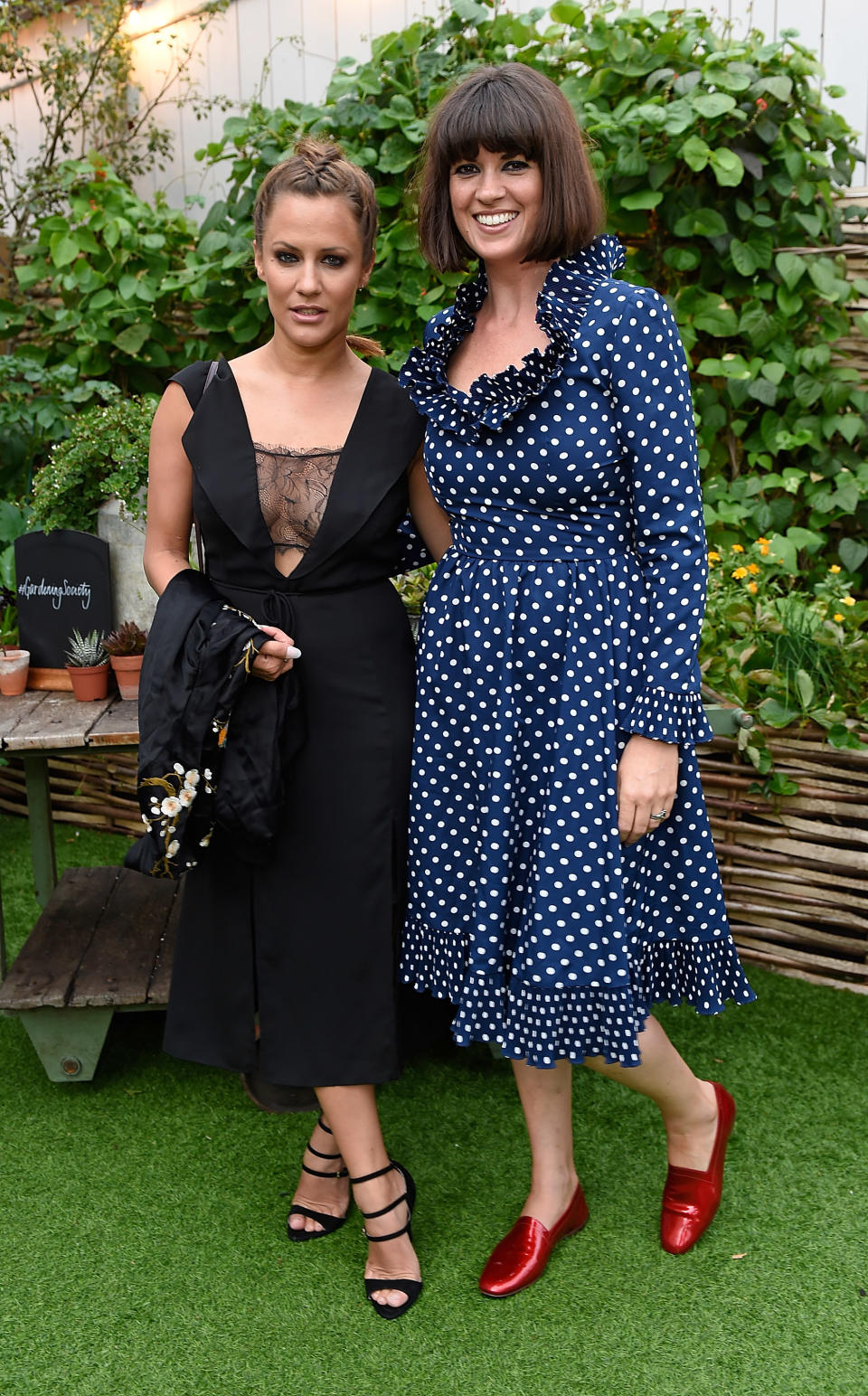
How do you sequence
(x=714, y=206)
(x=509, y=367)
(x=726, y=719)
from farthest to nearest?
(x=714, y=206), (x=726, y=719), (x=509, y=367)

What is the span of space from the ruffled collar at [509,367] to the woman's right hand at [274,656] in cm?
39

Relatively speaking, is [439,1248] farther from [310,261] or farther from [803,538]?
[803,538]

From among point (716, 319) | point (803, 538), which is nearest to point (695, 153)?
point (716, 319)

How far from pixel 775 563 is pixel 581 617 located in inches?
79.0

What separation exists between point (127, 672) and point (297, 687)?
0.76 meters

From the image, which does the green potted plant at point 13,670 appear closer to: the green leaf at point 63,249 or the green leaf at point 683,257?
the green leaf at point 63,249

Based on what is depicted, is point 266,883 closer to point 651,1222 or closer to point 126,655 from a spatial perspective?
point 126,655

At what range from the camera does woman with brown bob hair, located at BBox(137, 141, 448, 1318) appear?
1.82 metres

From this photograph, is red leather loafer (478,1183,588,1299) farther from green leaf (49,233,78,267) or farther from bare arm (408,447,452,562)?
green leaf (49,233,78,267)

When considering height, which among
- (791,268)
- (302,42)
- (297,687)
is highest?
(302,42)

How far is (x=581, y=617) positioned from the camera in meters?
1.74

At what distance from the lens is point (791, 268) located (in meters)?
3.53

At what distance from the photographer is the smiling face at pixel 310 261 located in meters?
1.80

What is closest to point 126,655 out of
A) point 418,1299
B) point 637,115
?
point 418,1299
